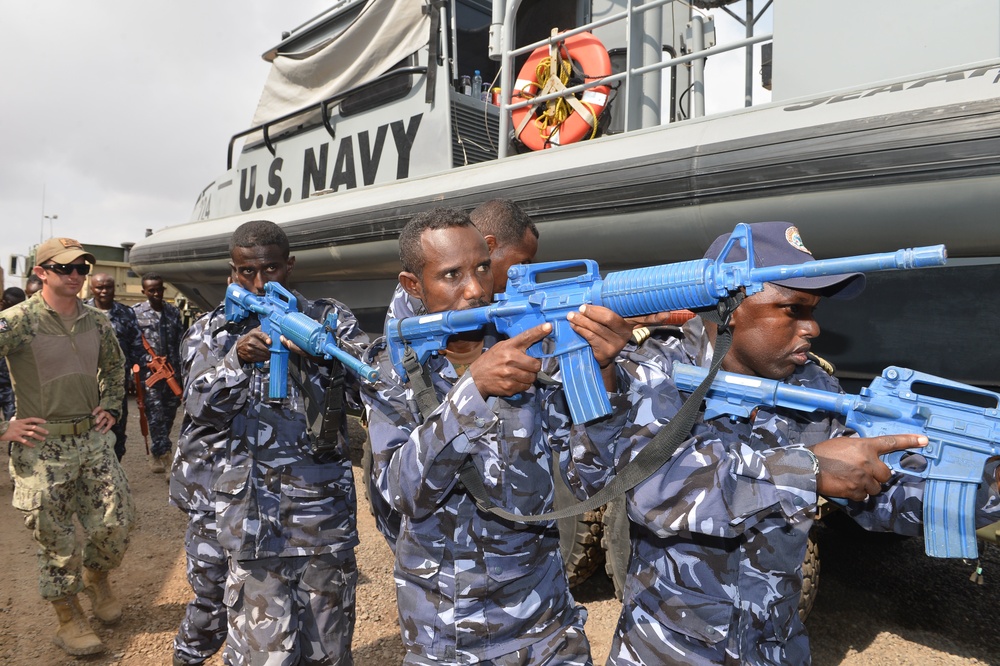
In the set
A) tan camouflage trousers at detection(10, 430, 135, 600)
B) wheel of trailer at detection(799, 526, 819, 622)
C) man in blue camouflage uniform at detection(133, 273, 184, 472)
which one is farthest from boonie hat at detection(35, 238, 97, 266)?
wheel of trailer at detection(799, 526, 819, 622)

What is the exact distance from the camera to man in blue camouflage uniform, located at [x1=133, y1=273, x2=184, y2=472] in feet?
18.2

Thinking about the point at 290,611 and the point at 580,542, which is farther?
the point at 580,542

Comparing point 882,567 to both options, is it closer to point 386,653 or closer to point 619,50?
point 386,653

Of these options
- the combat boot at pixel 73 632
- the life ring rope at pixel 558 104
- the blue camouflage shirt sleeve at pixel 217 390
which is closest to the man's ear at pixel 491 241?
the blue camouflage shirt sleeve at pixel 217 390

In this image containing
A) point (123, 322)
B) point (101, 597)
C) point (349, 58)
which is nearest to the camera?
point (101, 597)

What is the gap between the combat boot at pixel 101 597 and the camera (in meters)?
3.18

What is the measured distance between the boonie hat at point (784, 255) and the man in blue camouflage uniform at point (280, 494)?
118 centimetres

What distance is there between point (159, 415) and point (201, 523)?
3.41 metres

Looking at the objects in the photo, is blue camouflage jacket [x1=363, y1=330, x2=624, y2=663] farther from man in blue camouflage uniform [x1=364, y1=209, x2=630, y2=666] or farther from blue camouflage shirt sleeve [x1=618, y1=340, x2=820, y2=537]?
blue camouflage shirt sleeve [x1=618, y1=340, x2=820, y2=537]

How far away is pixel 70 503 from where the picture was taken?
309 centimetres

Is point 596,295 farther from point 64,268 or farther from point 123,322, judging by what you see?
point 123,322

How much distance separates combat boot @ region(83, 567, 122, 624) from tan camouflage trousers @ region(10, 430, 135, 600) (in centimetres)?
6

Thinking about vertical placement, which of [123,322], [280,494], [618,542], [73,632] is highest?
[123,322]

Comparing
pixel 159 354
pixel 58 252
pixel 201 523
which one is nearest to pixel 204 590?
pixel 201 523
